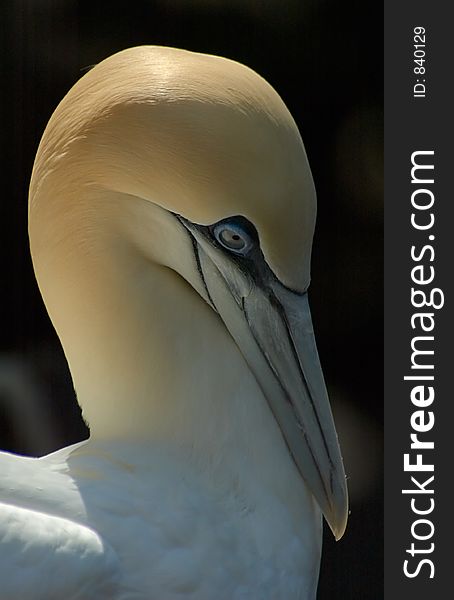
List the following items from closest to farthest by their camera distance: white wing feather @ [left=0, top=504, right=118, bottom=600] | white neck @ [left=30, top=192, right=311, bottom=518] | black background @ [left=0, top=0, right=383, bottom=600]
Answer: white wing feather @ [left=0, top=504, right=118, bottom=600] → white neck @ [left=30, top=192, right=311, bottom=518] → black background @ [left=0, top=0, right=383, bottom=600]

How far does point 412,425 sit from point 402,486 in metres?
0.18

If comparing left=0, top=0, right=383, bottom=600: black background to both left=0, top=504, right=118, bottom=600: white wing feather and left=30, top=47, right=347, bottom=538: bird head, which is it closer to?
left=30, top=47, right=347, bottom=538: bird head

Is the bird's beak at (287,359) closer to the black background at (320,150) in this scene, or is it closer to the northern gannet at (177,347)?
the northern gannet at (177,347)

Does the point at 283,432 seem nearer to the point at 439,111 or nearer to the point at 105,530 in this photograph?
the point at 105,530

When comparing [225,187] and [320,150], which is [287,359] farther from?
[320,150]

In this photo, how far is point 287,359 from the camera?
1.72 meters

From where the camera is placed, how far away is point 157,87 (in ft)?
5.23

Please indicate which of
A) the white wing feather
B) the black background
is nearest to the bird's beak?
the white wing feather

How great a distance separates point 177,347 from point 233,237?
208 mm

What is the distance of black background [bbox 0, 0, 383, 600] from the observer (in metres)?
3.27

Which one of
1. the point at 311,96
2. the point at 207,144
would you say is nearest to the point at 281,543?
the point at 207,144

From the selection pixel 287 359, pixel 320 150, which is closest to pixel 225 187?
pixel 287 359

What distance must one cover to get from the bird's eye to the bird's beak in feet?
0.06

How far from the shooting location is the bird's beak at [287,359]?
5.49ft
